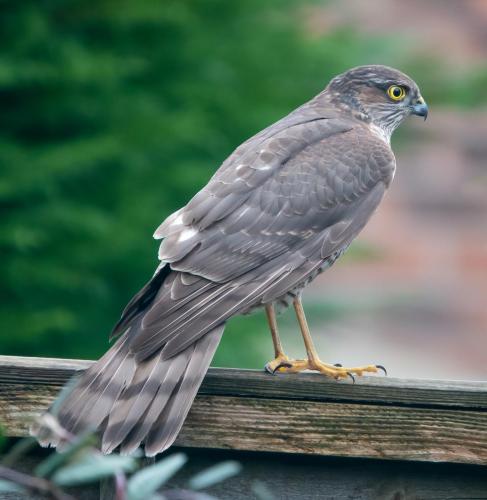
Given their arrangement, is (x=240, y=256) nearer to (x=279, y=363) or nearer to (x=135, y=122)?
(x=279, y=363)

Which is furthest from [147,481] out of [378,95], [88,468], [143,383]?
[378,95]

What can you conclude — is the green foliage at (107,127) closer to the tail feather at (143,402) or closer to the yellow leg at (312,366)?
the yellow leg at (312,366)

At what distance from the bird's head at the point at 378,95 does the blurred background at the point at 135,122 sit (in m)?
2.47

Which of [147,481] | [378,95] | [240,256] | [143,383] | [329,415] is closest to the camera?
[147,481]

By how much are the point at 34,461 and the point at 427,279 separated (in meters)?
11.7

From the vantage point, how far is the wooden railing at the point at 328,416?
7.61 feet

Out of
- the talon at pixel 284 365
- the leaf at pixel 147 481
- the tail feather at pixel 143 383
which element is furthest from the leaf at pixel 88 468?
the talon at pixel 284 365

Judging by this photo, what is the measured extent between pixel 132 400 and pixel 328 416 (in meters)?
0.40

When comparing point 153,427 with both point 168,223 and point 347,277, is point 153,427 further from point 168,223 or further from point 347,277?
point 347,277

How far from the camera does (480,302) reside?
14.3m

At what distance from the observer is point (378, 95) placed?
4.46 m

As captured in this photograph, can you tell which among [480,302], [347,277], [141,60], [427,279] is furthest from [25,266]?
[480,302]

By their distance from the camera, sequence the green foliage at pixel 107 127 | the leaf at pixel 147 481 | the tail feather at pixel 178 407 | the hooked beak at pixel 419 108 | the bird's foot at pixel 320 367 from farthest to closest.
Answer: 1. the green foliage at pixel 107 127
2. the hooked beak at pixel 419 108
3. the bird's foot at pixel 320 367
4. the tail feather at pixel 178 407
5. the leaf at pixel 147 481

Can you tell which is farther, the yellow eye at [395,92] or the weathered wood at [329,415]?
the yellow eye at [395,92]
